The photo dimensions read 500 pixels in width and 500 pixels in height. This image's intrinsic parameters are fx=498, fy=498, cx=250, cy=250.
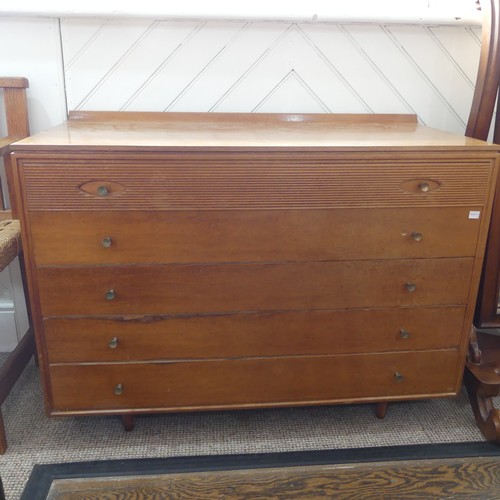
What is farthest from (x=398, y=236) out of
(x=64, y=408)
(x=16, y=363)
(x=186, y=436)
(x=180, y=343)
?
(x=16, y=363)

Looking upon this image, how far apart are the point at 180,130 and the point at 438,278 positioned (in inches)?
32.5

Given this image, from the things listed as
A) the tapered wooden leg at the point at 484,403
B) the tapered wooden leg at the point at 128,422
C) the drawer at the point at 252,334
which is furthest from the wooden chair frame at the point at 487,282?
the tapered wooden leg at the point at 128,422

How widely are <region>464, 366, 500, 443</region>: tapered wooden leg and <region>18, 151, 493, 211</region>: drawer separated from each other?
2.01 feet

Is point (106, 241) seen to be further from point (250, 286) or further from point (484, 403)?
point (484, 403)

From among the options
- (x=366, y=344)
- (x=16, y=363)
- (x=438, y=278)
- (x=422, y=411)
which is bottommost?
(x=422, y=411)

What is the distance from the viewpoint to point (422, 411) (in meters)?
1.63

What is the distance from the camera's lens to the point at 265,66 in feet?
5.38

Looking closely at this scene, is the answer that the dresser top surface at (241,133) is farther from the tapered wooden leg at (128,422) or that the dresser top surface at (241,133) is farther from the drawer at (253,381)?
the tapered wooden leg at (128,422)

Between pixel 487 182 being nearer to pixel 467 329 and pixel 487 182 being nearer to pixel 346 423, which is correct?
pixel 467 329

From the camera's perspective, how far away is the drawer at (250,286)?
49.2 inches

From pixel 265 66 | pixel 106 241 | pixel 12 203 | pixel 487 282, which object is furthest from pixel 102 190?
pixel 487 282

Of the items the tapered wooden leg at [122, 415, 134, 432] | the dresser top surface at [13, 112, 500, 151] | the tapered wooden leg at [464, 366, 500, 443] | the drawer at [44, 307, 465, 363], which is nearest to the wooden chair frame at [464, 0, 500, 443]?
the tapered wooden leg at [464, 366, 500, 443]

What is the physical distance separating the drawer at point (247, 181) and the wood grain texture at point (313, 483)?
72 cm

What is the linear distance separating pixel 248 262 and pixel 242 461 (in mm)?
576
